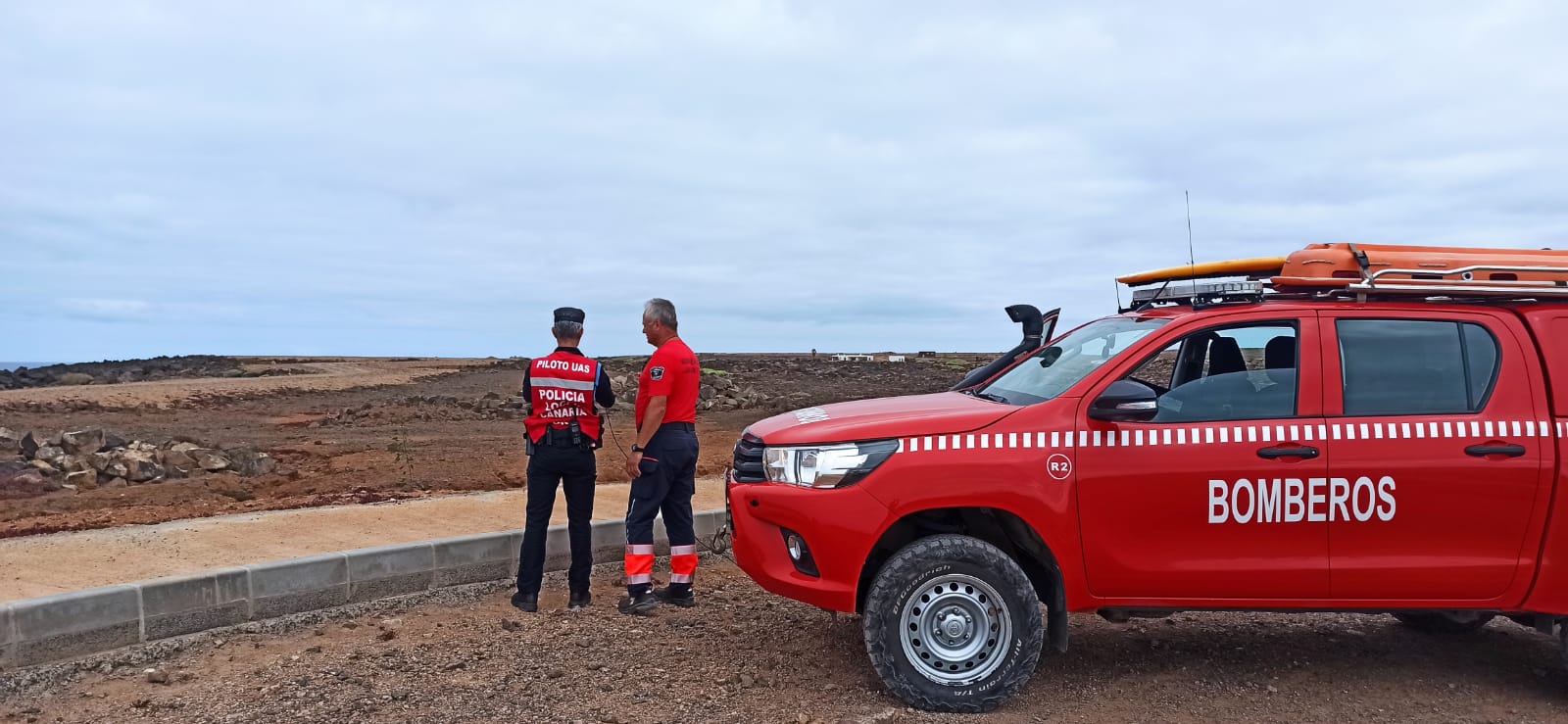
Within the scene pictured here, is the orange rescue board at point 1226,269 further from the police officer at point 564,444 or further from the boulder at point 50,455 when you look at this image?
the boulder at point 50,455

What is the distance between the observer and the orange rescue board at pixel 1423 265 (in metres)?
5.43

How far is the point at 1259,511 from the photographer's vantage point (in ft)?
17.1

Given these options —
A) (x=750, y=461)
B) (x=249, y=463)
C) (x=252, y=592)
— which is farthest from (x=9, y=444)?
(x=750, y=461)

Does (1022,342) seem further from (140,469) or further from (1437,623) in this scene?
(140,469)

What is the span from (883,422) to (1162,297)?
1852mm

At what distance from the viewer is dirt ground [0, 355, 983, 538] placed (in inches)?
461

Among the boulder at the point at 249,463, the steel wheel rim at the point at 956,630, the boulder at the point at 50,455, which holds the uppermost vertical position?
the boulder at the point at 50,455

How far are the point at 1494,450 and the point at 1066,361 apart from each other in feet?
6.47

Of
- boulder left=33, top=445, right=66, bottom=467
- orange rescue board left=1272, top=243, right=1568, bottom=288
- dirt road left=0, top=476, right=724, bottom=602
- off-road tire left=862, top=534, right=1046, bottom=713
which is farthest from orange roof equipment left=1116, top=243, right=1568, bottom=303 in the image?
boulder left=33, top=445, right=66, bottom=467

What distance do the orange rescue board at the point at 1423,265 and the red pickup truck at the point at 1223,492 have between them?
2 cm

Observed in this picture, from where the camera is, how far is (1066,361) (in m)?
5.93

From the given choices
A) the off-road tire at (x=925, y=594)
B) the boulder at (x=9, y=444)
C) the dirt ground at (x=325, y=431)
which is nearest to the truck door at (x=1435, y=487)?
the off-road tire at (x=925, y=594)

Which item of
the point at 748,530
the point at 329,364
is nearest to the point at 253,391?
the point at 329,364

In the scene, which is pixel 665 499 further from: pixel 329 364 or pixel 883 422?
pixel 329 364
